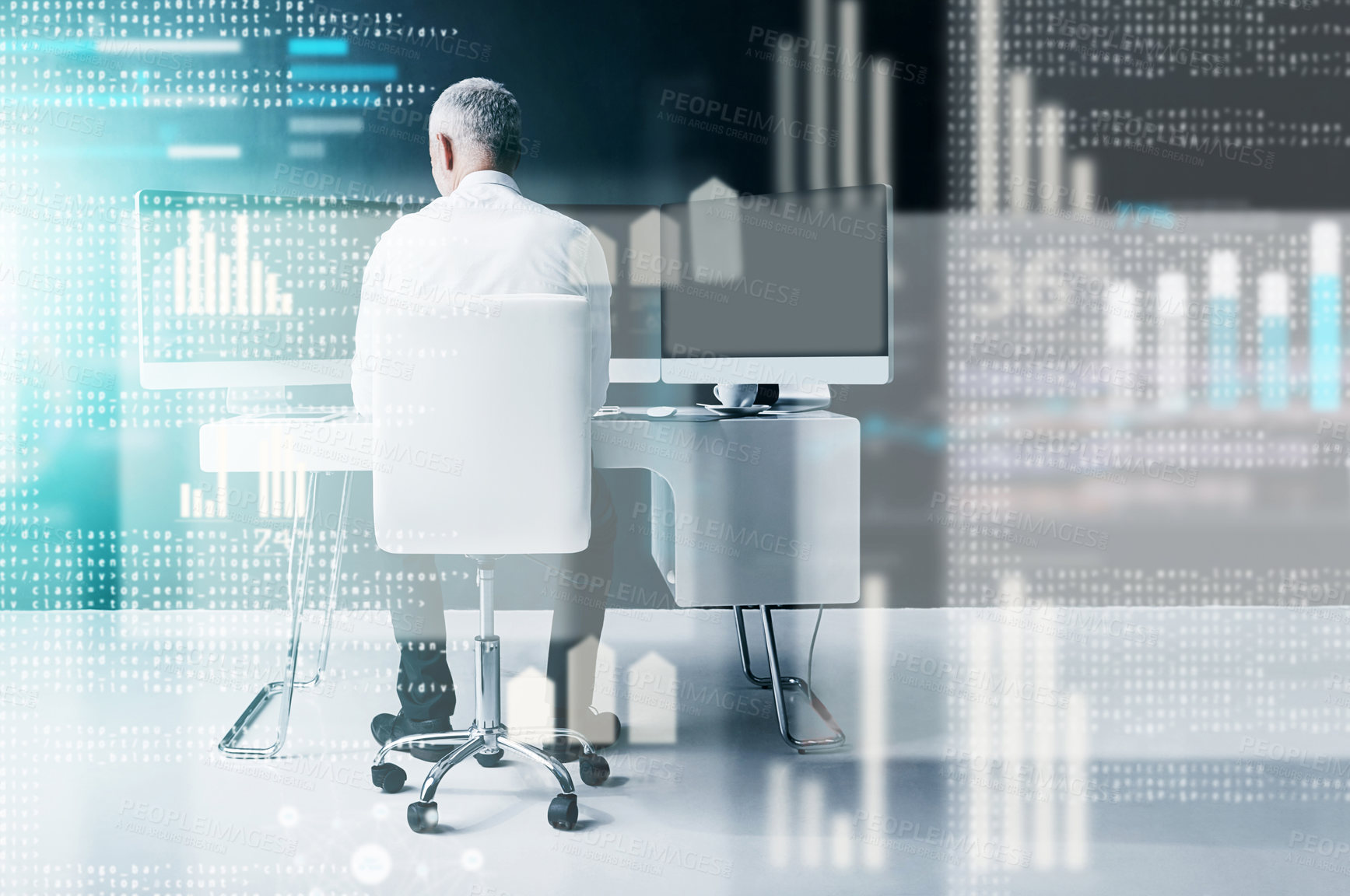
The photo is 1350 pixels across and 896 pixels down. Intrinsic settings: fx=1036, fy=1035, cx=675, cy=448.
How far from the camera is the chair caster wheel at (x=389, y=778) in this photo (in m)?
1.92

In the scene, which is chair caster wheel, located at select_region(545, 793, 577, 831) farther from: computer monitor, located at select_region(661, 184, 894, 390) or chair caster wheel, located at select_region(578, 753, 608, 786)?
computer monitor, located at select_region(661, 184, 894, 390)

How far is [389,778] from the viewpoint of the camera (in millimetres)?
1917

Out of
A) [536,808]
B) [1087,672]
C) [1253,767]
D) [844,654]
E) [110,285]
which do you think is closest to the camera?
[536,808]

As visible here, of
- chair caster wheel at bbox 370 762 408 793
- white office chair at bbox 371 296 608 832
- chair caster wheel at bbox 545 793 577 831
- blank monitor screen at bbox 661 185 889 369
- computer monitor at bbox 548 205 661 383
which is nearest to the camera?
white office chair at bbox 371 296 608 832

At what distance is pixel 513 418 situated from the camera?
167cm

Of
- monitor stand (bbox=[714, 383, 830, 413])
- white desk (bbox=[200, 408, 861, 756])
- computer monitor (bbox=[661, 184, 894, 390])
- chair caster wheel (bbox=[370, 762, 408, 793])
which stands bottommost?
chair caster wheel (bbox=[370, 762, 408, 793])

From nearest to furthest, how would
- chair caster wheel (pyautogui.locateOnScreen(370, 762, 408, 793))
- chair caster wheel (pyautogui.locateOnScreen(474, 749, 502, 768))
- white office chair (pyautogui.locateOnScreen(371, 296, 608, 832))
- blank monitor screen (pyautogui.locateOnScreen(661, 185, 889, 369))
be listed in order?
white office chair (pyautogui.locateOnScreen(371, 296, 608, 832)) < chair caster wheel (pyautogui.locateOnScreen(370, 762, 408, 793)) < chair caster wheel (pyautogui.locateOnScreen(474, 749, 502, 768)) < blank monitor screen (pyautogui.locateOnScreen(661, 185, 889, 369))

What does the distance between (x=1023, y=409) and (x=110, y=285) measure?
302 cm

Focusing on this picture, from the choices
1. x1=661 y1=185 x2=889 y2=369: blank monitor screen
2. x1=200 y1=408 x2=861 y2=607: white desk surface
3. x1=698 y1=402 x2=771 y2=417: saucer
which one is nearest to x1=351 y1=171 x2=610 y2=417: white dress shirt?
x1=200 y1=408 x2=861 y2=607: white desk surface

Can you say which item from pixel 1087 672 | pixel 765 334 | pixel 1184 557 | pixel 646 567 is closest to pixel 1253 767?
pixel 1087 672

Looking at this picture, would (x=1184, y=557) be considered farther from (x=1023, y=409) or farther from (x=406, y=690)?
(x=406, y=690)

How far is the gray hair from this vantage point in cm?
196

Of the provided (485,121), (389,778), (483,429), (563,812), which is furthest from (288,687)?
(485,121)

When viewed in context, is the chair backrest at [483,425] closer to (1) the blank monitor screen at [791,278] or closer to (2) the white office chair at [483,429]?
(2) the white office chair at [483,429]
